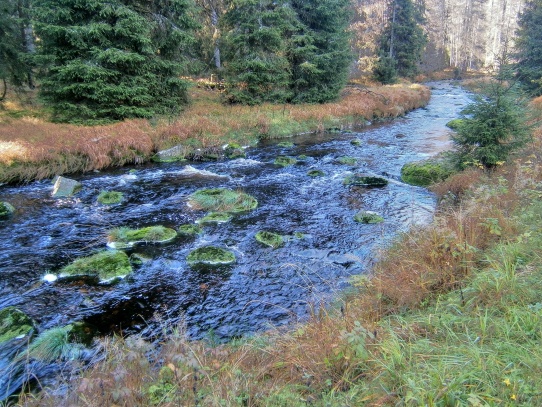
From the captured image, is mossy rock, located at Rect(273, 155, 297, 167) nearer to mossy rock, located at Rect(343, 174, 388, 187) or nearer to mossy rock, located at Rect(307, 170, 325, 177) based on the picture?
mossy rock, located at Rect(307, 170, 325, 177)

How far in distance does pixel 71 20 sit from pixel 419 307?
17930mm

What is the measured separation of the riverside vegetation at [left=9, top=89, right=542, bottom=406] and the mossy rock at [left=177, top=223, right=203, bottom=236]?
3.91 metres

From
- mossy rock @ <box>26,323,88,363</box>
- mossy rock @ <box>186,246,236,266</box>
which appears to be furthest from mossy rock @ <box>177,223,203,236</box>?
mossy rock @ <box>26,323,88,363</box>

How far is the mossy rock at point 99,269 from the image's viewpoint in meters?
6.58

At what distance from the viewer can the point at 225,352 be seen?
12.8 feet

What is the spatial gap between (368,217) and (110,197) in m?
7.51

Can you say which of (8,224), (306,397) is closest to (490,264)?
(306,397)

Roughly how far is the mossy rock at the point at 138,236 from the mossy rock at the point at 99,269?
2.64 feet

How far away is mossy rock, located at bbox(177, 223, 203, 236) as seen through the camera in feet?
27.7

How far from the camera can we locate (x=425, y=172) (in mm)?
11617

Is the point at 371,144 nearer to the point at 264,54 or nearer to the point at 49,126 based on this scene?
the point at 264,54

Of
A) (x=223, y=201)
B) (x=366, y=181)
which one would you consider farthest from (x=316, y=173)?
(x=223, y=201)

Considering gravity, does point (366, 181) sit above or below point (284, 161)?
below

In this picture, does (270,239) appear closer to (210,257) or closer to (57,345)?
(210,257)
